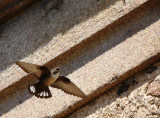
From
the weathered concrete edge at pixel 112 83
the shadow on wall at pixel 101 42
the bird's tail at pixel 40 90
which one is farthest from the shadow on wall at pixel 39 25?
the weathered concrete edge at pixel 112 83

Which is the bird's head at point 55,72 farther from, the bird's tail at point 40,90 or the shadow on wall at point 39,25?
the shadow on wall at point 39,25

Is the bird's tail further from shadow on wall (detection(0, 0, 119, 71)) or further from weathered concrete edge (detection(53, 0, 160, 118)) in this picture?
shadow on wall (detection(0, 0, 119, 71))

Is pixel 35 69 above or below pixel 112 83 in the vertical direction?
above

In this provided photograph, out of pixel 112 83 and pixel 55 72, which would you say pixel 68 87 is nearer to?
pixel 55 72

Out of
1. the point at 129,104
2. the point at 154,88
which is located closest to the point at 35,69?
the point at 129,104

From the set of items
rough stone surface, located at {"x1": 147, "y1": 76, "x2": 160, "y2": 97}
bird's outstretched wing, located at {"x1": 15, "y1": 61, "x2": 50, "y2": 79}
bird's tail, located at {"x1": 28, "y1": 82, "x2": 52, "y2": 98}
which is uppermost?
bird's outstretched wing, located at {"x1": 15, "y1": 61, "x2": 50, "y2": 79}

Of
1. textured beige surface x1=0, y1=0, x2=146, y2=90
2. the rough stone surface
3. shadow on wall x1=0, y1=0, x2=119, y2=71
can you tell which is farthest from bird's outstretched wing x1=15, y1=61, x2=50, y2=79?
the rough stone surface
